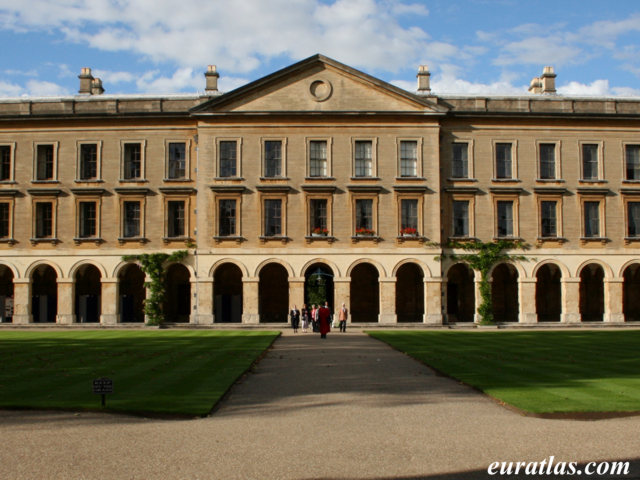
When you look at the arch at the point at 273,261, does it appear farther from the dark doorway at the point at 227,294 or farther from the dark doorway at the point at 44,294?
the dark doorway at the point at 44,294

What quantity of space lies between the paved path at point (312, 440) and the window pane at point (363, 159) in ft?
94.4

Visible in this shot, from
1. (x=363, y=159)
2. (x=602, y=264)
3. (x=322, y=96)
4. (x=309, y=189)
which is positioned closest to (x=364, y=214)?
(x=363, y=159)

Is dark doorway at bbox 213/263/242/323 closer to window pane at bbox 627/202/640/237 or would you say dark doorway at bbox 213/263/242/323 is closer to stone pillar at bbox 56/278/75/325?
stone pillar at bbox 56/278/75/325

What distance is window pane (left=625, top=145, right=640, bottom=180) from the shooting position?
4338 cm

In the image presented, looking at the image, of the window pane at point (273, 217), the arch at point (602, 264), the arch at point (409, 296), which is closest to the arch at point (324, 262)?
the window pane at point (273, 217)

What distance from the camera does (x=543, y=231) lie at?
42.8 metres

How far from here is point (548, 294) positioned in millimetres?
45312

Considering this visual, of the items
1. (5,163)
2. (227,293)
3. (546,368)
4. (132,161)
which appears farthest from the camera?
(227,293)

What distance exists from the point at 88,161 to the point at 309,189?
13515 mm

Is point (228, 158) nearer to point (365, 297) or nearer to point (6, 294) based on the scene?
point (365, 297)

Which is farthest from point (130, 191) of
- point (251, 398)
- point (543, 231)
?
point (251, 398)

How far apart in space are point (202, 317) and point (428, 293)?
13.1 meters

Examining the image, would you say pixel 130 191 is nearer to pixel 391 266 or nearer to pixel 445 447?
pixel 391 266

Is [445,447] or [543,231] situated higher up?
[543,231]
